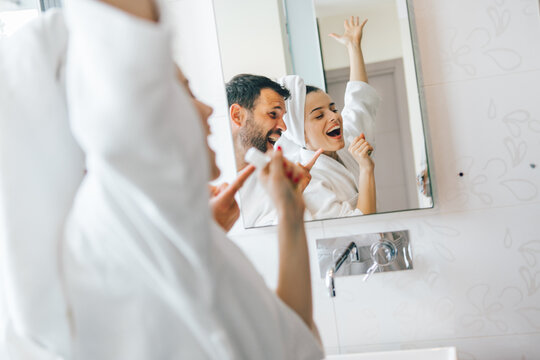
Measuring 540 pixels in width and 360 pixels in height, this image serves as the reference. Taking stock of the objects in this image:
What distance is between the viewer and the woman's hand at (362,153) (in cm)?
137

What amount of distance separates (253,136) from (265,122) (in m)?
0.05

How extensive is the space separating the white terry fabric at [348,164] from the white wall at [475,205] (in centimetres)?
6

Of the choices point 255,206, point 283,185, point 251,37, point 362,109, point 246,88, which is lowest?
point 255,206

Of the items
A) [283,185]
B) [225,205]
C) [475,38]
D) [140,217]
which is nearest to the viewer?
[140,217]

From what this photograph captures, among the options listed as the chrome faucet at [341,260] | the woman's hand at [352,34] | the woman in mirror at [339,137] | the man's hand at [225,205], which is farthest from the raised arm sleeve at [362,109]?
Answer: the man's hand at [225,205]

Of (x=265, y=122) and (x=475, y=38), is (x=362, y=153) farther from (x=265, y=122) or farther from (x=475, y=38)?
(x=475, y=38)

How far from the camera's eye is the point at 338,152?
4.54ft

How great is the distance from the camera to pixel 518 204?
1330 millimetres

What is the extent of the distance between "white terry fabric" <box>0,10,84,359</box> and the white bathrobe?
93 cm

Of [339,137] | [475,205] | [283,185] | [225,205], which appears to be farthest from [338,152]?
[283,185]

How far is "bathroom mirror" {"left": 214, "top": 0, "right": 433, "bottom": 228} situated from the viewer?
1.35m

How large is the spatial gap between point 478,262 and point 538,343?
0.83 feet

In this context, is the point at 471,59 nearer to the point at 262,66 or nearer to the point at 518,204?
the point at 518,204

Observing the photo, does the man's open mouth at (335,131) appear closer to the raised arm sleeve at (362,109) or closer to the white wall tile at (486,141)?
the raised arm sleeve at (362,109)
